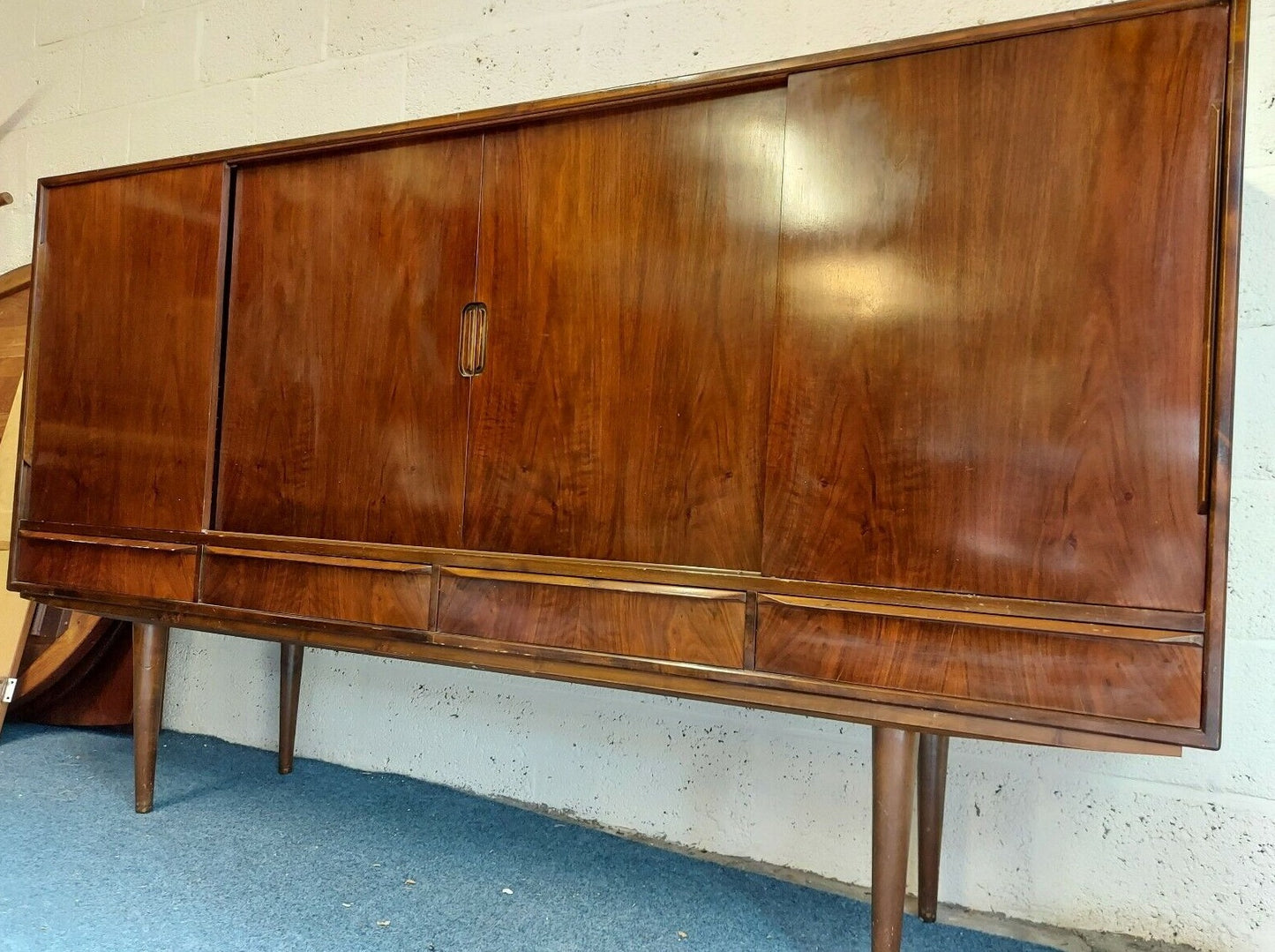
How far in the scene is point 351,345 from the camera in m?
1.38

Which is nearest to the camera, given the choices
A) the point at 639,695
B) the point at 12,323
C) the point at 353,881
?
the point at 353,881

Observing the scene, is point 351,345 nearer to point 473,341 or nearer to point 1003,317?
point 473,341

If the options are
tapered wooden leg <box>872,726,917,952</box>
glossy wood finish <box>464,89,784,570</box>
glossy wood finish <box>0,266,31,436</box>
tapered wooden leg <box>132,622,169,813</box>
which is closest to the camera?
tapered wooden leg <box>872,726,917,952</box>

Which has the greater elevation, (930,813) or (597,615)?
(597,615)

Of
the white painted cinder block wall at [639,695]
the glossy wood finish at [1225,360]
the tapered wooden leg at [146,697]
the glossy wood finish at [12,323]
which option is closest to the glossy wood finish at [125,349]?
the tapered wooden leg at [146,697]

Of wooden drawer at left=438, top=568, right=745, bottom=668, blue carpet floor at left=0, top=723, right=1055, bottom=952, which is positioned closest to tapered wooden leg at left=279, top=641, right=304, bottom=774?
blue carpet floor at left=0, top=723, right=1055, bottom=952

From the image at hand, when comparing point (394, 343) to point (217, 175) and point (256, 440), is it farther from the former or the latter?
point (217, 175)

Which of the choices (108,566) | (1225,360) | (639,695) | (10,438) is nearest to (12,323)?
(10,438)

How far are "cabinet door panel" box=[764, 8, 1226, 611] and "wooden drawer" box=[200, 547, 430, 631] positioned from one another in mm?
547

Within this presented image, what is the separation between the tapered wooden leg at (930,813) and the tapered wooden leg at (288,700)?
130 centimetres

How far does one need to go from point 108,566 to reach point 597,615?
945mm

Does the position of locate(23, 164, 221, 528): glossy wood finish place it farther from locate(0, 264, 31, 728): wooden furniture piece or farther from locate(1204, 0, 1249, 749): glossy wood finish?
locate(1204, 0, 1249, 749): glossy wood finish

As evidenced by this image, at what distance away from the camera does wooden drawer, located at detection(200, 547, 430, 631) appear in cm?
129

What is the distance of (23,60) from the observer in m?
2.59
